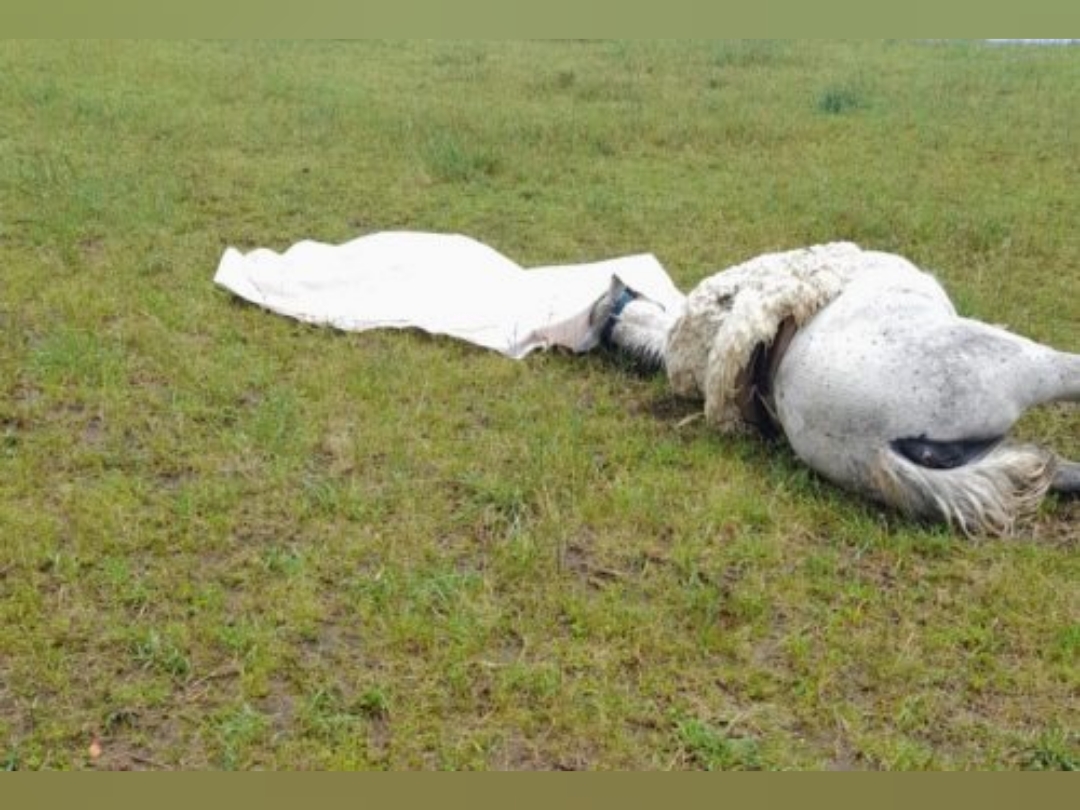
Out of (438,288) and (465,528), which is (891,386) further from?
(438,288)

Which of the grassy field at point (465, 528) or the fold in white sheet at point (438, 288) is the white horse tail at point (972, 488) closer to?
the grassy field at point (465, 528)

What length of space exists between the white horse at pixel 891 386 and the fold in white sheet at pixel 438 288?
43.9 inches

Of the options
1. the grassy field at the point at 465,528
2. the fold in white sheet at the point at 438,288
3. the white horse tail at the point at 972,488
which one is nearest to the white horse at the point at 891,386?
the white horse tail at the point at 972,488

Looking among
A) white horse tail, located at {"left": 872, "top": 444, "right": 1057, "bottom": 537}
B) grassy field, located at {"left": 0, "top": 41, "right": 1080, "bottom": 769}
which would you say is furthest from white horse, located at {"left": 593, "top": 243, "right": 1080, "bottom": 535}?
grassy field, located at {"left": 0, "top": 41, "right": 1080, "bottom": 769}

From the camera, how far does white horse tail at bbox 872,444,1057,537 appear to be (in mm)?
3590

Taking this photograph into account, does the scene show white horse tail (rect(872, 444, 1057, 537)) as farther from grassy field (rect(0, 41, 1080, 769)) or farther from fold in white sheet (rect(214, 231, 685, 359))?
fold in white sheet (rect(214, 231, 685, 359))

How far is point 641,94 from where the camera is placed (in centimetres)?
1016

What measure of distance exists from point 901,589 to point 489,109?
6.92m

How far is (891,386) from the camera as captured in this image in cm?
362

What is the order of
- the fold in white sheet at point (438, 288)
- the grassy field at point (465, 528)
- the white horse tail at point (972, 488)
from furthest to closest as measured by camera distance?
1. the fold in white sheet at point (438, 288)
2. the white horse tail at point (972, 488)
3. the grassy field at point (465, 528)

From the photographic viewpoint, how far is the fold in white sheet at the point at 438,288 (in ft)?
17.1

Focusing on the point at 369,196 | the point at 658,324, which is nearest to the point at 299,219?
the point at 369,196

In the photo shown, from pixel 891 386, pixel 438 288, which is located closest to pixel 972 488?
pixel 891 386

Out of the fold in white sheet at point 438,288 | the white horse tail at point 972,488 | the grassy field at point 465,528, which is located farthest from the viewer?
the fold in white sheet at point 438,288
